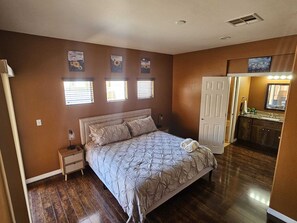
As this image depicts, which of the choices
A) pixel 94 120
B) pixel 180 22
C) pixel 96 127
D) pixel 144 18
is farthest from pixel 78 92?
pixel 180 22

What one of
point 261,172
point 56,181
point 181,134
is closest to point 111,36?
point 56,181

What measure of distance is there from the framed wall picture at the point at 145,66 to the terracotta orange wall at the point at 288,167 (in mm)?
3162

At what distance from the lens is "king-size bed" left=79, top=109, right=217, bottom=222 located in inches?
78.1

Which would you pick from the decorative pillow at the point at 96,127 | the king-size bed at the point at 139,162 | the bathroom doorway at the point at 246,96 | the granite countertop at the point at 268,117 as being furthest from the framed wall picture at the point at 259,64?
the decorative pillow at the point at 96,127

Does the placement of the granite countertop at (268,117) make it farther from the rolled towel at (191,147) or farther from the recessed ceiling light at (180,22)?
the recessed ceiling light at (180,22)

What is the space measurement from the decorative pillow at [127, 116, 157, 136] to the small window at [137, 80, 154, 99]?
2.78 ft

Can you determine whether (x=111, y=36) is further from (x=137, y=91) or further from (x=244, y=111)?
(x=244, y=111)

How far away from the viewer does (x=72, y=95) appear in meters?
3.25

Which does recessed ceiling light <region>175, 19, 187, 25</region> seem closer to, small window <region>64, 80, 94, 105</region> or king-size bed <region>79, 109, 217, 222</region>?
king-size bed <region>79, 109, 217, 222</region>

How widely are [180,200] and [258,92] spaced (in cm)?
427

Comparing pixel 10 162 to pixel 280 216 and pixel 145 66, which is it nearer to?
pixel 280 216

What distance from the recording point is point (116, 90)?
3920 millimetres

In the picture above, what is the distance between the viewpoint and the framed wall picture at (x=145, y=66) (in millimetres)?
4245

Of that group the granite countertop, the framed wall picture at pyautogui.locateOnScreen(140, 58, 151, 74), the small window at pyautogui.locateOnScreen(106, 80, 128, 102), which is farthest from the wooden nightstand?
the granite countertop
